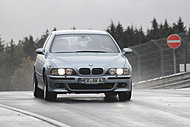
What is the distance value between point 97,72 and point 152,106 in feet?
5.13

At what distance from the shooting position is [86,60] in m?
12.7

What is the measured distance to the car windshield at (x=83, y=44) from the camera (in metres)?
13.7

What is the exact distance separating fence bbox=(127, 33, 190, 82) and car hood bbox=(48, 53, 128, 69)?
12.6 metres

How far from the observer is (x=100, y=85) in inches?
495

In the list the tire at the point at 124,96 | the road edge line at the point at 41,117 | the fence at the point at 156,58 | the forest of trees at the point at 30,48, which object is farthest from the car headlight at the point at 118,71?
the forest of trees at the point at 30,48

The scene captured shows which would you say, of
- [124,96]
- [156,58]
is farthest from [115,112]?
[156,58]

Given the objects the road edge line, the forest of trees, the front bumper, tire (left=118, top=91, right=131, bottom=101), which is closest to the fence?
tire (left=118, top=91, right=131, bottom=101)

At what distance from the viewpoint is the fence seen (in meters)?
25.9

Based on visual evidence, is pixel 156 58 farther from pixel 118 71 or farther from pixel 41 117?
pixel 41 117

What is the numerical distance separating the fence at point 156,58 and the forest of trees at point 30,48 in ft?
335

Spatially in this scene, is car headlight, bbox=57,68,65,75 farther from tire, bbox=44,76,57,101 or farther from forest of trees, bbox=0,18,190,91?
forest of trees, bbox=0,18,190,91

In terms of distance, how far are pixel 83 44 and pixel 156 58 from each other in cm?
1341

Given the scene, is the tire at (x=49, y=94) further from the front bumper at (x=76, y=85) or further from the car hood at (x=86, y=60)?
the car hood at (x=86, y=60)

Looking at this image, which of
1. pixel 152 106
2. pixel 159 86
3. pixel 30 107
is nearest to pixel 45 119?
pixel 30 107
